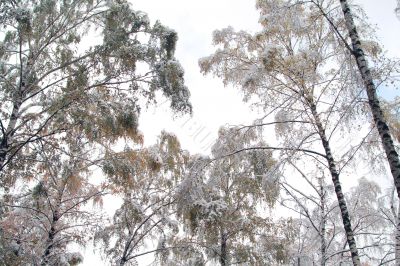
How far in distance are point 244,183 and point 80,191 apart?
4.85 m

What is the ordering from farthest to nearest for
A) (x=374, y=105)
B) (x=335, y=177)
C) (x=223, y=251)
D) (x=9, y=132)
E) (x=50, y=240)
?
(x=223, y=251), (x=50, y=240), (x=335, y=177), (x=9, y=132), (x=374, y=105)

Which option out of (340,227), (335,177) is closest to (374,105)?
(335,177)

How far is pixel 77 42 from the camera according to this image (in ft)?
26.5

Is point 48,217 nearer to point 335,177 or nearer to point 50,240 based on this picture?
point 50,240

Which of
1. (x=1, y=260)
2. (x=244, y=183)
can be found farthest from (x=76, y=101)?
(x=244, y=183)

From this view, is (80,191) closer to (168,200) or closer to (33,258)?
(168,200)

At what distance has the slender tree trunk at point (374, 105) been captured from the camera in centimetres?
512

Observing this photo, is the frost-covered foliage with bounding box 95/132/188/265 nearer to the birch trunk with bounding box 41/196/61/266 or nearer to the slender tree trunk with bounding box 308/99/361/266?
the birch trunk with bounding box 41/196/61/266

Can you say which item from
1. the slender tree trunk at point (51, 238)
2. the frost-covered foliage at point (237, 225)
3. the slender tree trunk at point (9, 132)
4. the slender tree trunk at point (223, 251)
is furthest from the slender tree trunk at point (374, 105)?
the slender tree trunk at point (51, 238)

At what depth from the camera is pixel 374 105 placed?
5527 mm

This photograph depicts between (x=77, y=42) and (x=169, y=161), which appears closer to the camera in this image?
(x=77, y=42)

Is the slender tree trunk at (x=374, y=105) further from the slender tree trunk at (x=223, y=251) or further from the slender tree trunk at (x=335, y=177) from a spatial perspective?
the slender tree trunk at (x=223, y=251)

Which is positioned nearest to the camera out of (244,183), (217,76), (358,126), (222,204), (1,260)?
(1,260)

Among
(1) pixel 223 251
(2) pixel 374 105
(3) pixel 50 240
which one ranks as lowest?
(1) pixel 223 251
